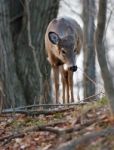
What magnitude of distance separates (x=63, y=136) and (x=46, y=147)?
0.35 m

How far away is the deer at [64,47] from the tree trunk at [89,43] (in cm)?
300

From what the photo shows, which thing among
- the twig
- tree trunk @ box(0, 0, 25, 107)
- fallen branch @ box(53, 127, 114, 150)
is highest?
tree trunk @ box(0, 0, 25, 107)

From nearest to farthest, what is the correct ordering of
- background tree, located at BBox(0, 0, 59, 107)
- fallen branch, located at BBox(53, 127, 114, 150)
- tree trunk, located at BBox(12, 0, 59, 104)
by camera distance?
fallen branch, located at BBox(53, 127, 114, 150) → background tree, located at BBox(0, 0, 59, 107) → tree trunk, located at BBox(12, 0, 59, 104)

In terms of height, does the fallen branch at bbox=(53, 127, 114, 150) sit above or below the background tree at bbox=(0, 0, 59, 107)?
below

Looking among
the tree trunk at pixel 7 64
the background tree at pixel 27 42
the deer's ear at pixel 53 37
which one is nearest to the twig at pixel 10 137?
the deer's ear at pixel 53 37

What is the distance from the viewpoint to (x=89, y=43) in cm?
1575

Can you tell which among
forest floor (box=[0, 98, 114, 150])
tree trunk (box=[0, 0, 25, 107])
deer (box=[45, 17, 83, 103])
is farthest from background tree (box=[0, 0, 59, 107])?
forest floor (box=[0, 98, 114, 150])

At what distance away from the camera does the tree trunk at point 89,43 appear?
48.7 ft

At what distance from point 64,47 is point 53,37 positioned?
257 millimetres

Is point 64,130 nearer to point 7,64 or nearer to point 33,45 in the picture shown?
point 7,64

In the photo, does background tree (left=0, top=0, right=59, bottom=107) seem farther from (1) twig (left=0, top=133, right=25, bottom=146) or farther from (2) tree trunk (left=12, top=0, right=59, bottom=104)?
(1) twig (left=0, top=133, right=25, bottom=146)

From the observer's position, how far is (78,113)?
247 inches

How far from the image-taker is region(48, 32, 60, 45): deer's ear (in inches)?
433

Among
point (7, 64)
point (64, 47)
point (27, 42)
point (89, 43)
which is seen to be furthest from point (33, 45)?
point (89, 43)
